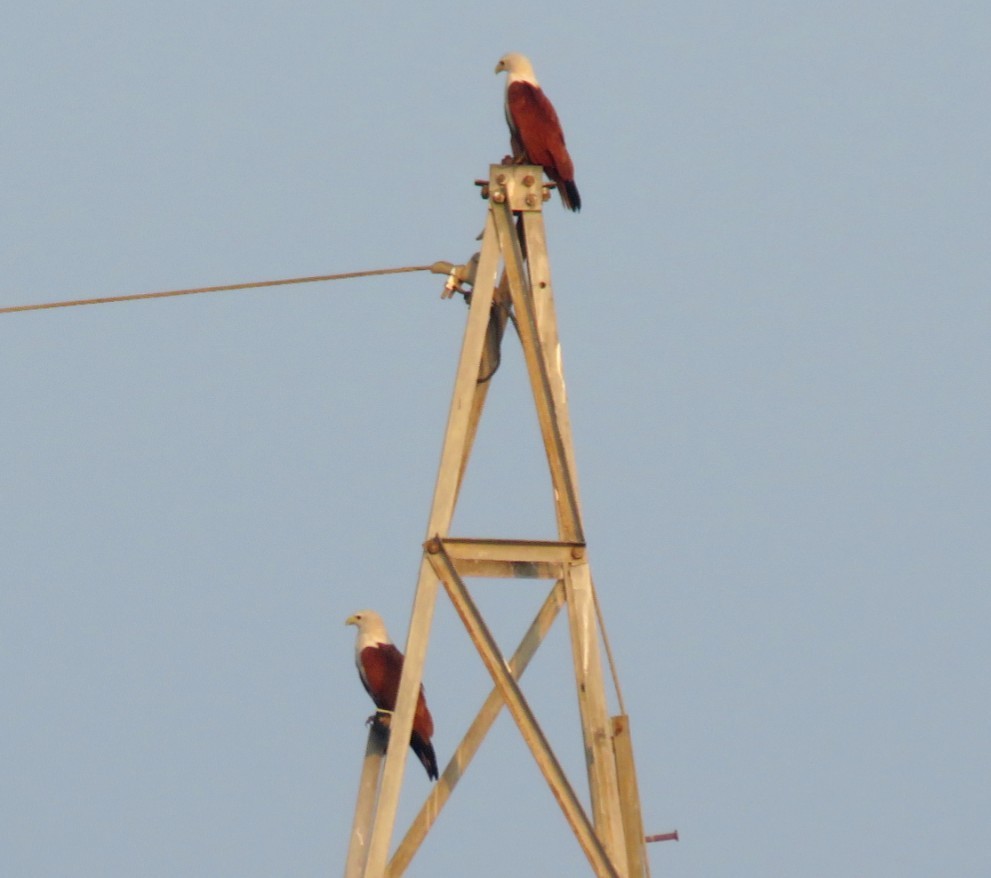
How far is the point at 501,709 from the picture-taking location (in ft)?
25.6

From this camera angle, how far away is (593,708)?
771cm

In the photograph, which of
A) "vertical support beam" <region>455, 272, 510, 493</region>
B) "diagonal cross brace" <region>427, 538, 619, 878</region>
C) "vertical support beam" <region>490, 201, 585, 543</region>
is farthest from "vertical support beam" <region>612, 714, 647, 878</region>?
"vertical support beam" <region>455, 272, 510, 493</region>

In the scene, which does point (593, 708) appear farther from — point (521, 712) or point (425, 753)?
point (425, 753)

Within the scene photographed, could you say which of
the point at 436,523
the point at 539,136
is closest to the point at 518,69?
the point at 539,136

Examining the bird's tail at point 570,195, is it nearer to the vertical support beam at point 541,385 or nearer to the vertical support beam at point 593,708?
the vertical support beam at point 541,385

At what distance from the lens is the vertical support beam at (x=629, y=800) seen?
7.76 m

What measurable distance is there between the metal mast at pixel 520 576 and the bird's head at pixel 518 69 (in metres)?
1.39

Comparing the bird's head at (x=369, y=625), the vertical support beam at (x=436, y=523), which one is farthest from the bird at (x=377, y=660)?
the vertical support beam at (x=436, y=523)

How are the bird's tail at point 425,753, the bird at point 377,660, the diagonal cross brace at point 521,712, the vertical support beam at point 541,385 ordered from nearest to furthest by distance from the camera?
the diagonal cross brace at point 521,712, the vertical support beam at point 541,385, the bird's tail at point 425,753, the bird at point 377,660

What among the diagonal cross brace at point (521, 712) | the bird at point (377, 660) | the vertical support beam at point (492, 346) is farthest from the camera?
the bird at point (377, 660)

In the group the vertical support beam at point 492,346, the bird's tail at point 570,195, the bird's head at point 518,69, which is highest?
the bird's head at point 518,69

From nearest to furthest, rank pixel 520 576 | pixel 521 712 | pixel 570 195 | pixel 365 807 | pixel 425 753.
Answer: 1. pixel 521 712
2. pixel 520 576
3. pixel 365 807
4. pixel 570 195
5. pixel 425 753

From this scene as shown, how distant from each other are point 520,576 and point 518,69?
2949mm

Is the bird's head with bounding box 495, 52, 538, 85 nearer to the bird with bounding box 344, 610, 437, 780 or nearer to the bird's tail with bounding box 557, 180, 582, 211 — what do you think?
the bird's tail with bounding box 557, 180, 582, 211
